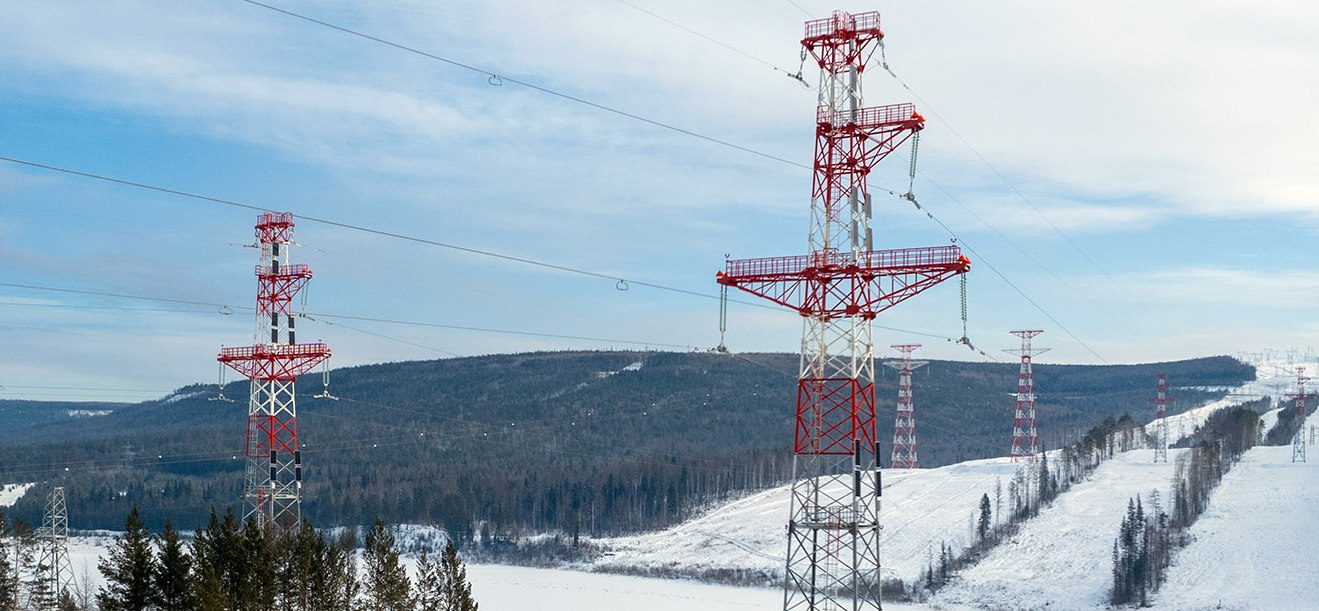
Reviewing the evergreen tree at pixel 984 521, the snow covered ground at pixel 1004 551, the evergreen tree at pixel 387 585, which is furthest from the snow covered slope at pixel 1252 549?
the evergreen tree at pixel 387 585

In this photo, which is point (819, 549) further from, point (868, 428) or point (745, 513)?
point (745, 513)

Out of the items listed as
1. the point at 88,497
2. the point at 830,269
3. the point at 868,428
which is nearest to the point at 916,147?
the point at 830,269

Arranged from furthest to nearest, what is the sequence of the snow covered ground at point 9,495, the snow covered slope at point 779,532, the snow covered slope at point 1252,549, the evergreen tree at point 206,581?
1. the snow covered ground at point 9,495
2. the snow covered slope at point 779,532
3. the snow covered slope at point 1252,549
4. the evergreen tree at point 206,581

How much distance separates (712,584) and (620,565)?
16964 millimetres

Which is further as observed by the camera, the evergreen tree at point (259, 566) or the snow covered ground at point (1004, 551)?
the snow covered ground at point (1004, 551)

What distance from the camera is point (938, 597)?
122m

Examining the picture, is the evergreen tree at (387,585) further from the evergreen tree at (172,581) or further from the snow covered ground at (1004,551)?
the snow covered ground at (1004,551)

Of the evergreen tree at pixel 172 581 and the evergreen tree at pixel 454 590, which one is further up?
the evergreen tree at pixel 172 581

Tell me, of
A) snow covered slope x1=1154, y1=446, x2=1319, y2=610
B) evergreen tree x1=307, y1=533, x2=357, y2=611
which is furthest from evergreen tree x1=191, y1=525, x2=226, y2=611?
snow covered slope x1=1154, y1=446, x2=1319, y2=610

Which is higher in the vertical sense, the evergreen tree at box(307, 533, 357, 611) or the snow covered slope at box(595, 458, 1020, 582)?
the evergreen tree at box(307, 533, 357, 611)

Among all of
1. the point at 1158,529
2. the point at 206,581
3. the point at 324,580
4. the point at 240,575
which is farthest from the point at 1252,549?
the point at 206,581

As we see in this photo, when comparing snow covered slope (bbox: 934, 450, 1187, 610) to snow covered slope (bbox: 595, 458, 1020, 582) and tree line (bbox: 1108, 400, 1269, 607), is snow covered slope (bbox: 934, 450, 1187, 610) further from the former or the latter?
snow covered slope (bbox: 595, 458, 1020, 582)

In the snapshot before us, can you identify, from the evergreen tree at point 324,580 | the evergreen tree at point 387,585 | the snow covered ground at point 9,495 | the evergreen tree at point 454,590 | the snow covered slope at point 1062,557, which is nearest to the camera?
the evergreen tree at point 324,580

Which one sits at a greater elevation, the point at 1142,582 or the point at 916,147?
the point at 916,147
